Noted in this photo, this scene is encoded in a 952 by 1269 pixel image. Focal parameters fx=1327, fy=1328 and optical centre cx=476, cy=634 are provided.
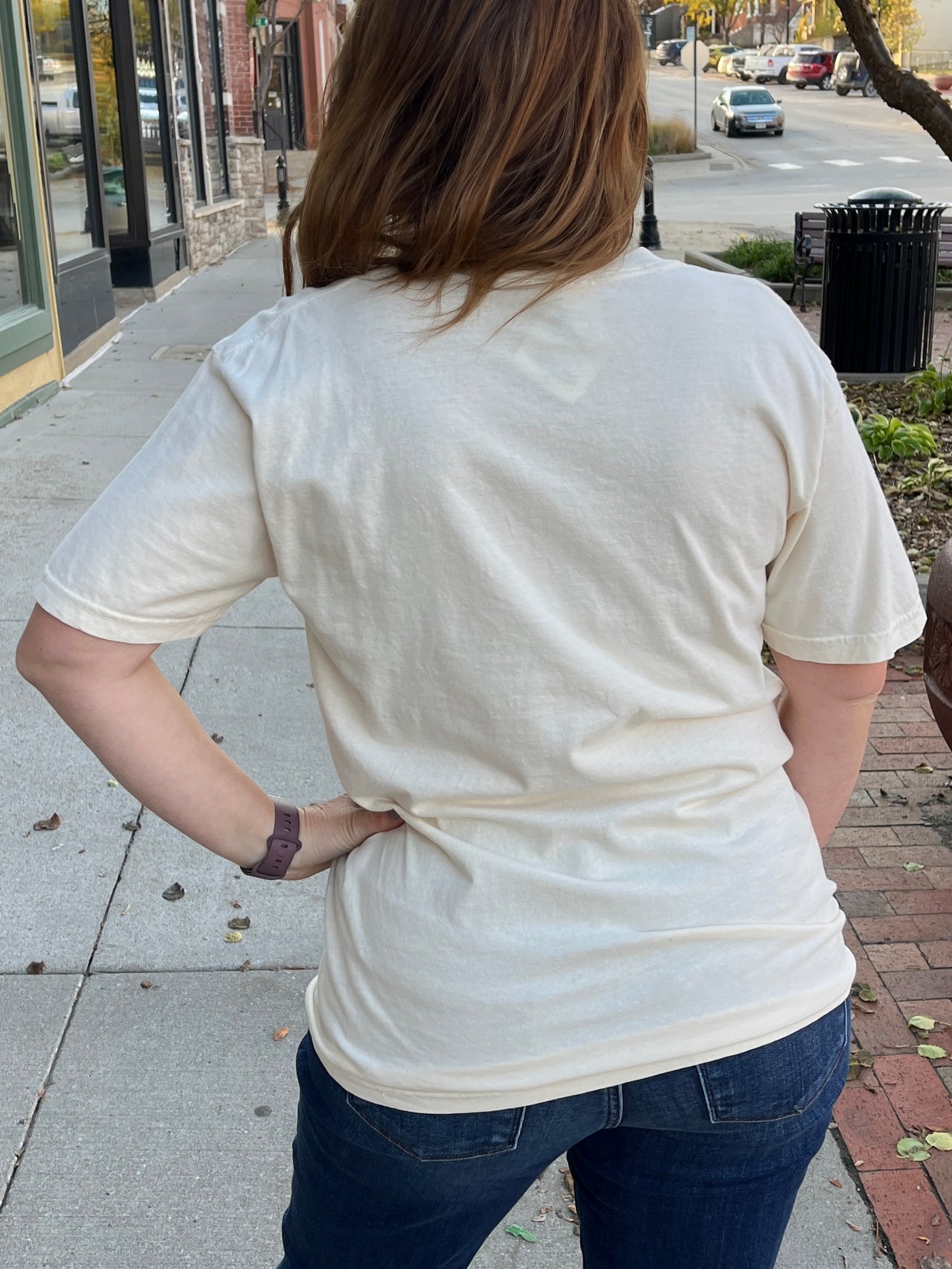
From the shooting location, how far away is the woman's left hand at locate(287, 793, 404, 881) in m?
1.31

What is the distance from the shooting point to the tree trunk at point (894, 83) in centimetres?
800

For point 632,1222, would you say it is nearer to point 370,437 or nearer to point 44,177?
point 370,437

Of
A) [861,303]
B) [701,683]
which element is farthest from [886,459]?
[701,683]

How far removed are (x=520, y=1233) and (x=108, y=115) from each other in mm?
12499

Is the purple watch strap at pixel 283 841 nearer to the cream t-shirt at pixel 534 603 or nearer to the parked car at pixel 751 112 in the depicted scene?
the cream t-shirt at pixel 534 603

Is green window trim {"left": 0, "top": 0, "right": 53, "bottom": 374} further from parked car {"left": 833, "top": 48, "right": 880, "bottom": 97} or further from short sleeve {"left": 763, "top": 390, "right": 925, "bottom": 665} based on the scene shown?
parked car {"left": 833, "top": 48, "right": 880, "bottom": 97}

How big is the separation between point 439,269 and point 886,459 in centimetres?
668

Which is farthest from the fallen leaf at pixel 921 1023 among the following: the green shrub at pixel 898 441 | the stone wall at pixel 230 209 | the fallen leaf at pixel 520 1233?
the stone wall at pixel 230 209

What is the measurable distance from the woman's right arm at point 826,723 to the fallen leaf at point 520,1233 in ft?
4.41

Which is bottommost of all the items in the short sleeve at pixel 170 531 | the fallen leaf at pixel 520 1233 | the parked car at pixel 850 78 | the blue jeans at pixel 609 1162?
the fallen leaf at pixel 520 1233

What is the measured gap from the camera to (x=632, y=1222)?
1.32 m

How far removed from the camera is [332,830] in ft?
4.51

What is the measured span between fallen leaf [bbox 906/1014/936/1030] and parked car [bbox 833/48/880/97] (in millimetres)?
59606

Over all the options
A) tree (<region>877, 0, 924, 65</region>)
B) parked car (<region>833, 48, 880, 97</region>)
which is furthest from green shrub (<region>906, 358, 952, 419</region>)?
tree (<region>877, 0, 924, 65</region>)
